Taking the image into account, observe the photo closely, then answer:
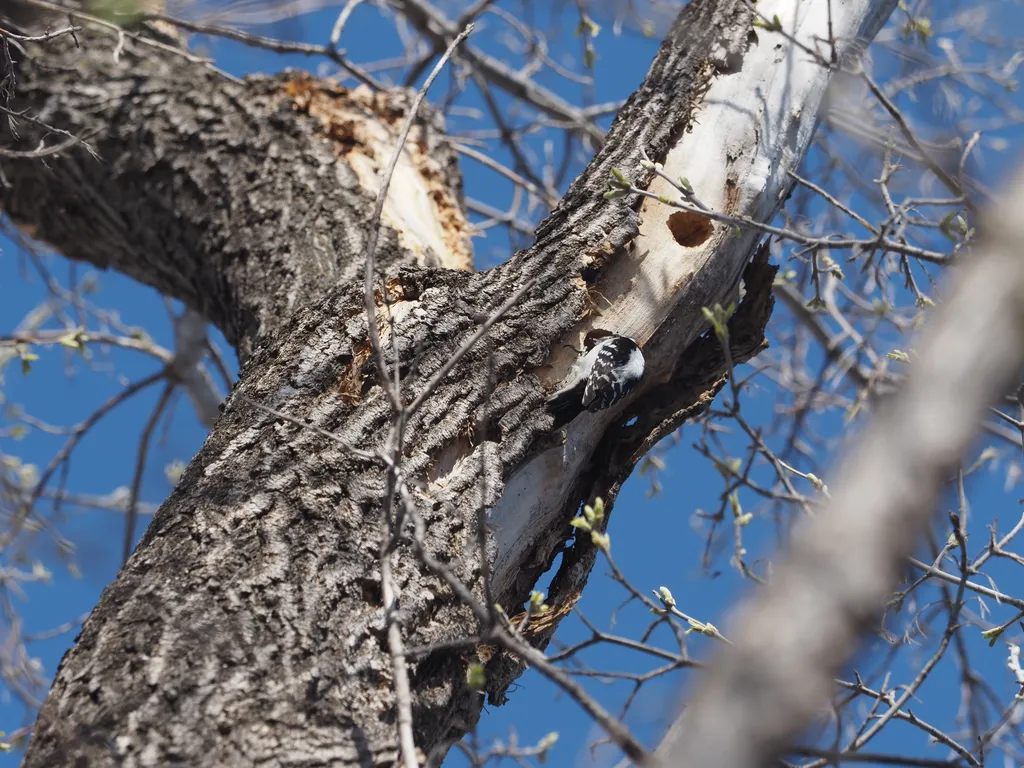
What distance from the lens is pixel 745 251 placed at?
7.71 ft

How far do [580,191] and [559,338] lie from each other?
43 cm

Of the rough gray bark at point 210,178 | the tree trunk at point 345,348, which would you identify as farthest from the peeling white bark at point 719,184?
the rough gray bark at point 210,178

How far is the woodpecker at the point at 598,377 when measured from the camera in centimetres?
207

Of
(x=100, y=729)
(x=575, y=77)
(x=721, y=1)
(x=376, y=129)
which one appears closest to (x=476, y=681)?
(x=100, y=729)

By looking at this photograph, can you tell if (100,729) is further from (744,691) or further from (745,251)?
(745,251)

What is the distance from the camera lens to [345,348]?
2064 millimetres

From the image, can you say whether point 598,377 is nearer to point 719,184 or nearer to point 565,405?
point 565,405

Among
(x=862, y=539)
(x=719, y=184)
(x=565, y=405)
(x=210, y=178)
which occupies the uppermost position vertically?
(x=210, y=178)

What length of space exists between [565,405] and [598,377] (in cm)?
12

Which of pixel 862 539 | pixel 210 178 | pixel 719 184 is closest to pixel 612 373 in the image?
pixel 719 184

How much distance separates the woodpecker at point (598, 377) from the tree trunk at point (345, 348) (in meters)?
0.04

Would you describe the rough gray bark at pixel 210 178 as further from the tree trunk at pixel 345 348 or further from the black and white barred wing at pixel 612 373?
the black and white barred wing at pixel 612 373

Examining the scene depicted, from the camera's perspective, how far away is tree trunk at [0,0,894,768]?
156cm

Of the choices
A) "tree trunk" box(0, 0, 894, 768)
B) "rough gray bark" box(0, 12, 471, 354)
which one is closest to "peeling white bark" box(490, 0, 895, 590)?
"tree trunk" box(0, 0, 894, 768)
